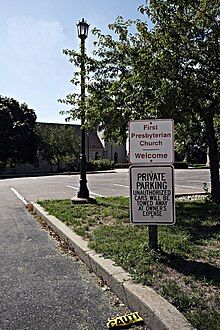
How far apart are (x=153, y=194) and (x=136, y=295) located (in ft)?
5.79

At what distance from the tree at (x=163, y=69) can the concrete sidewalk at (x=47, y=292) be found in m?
4.22

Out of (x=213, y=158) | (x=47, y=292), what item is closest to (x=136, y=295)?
(x=47, y=292)

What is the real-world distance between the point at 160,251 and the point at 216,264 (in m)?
0.81

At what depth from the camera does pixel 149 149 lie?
5207 mm

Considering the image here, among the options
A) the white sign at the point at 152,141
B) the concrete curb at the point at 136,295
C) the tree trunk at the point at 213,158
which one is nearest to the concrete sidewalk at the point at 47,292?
the concrete curb at the point at 136,295

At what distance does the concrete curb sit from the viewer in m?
3.27

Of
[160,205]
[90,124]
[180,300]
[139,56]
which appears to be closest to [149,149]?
[160,205]

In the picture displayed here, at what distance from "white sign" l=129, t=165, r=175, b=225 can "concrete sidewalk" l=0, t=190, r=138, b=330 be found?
3.65ft

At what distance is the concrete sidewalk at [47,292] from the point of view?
12.1 feet

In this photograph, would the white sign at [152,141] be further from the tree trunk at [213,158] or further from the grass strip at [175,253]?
the tree trunk at [213,158]

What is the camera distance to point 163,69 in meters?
8.73

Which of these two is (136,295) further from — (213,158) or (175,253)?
(213,158)

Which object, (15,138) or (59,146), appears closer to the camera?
(15,138)

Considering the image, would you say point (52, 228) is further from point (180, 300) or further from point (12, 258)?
point (180, 300)
